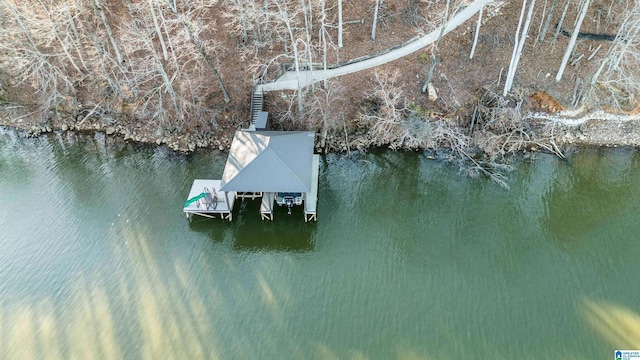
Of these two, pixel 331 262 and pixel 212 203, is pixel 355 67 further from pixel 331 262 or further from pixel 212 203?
pixel 331 262

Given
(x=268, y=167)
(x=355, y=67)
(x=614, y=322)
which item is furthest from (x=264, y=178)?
(x=614, y=322)

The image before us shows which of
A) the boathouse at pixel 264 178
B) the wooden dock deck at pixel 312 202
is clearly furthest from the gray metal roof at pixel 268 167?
the wooden dock deck at pixel 312 202

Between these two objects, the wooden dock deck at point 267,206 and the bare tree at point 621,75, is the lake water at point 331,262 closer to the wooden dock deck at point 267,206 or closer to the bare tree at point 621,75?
the wooden dock deck at point 267,206

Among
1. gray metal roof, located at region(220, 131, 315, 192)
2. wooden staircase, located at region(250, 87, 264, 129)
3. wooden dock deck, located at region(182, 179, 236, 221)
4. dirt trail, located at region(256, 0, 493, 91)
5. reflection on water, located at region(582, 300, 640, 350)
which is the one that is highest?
dirt trail, located at region(256, 0, 493, 91)

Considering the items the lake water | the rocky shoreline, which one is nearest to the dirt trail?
the rocky shoreline

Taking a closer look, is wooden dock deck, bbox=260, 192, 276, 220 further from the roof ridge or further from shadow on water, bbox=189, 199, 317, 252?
the roof ridge

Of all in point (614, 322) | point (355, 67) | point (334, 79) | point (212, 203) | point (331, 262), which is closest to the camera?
point (614, 322)

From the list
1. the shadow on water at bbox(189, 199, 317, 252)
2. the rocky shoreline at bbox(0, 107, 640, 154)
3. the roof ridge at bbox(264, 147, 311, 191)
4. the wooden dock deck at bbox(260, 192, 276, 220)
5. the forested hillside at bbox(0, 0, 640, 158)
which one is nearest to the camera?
the roof ridge at bbox(264, 147, 311, 191)
